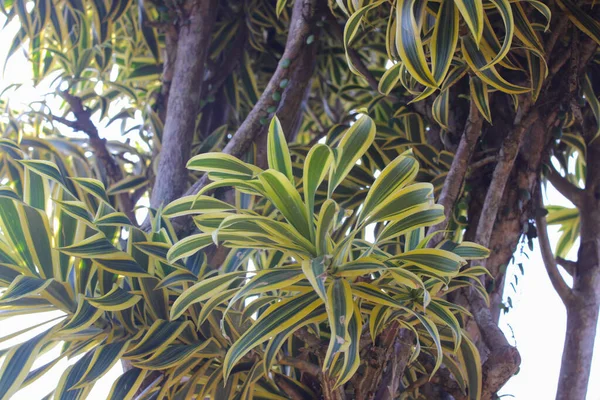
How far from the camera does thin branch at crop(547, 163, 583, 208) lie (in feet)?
4.36

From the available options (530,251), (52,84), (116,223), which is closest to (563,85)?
(530,251)

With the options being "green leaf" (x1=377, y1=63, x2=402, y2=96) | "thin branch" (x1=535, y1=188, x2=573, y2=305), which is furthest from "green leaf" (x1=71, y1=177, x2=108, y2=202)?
"thin branch" (x1=535, y1=188, x2=573, y2=305)

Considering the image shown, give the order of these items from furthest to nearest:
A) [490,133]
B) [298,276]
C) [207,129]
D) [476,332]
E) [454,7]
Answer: [207,129]
[490,133]
[476,332]
[454,7]
[298,276]

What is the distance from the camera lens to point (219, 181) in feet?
2.51

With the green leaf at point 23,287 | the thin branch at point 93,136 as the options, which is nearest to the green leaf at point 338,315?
the green leaf at point 23,287

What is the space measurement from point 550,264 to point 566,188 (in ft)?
0.71

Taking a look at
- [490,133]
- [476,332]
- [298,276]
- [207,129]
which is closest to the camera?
[298,276]

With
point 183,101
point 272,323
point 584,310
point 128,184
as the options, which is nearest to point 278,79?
point 183,101

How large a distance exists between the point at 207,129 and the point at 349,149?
2.49 ft

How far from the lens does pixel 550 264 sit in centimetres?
122

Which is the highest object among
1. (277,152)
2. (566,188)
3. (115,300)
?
(566,188)

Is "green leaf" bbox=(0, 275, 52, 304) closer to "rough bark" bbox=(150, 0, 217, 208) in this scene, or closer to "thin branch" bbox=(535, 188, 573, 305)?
"rough bark" bbox=(150, 0, 217, 208)

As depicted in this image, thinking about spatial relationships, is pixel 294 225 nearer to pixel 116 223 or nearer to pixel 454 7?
pixel 116 223

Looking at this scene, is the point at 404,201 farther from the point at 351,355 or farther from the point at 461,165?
the point at 461,165
